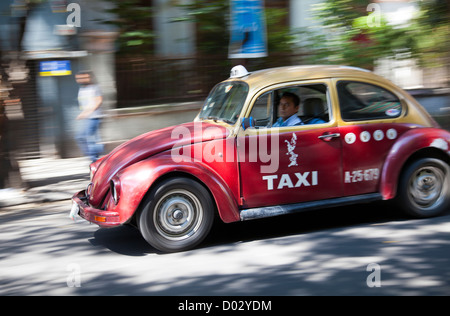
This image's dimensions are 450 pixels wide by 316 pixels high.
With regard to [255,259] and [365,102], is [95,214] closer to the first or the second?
[255,259]

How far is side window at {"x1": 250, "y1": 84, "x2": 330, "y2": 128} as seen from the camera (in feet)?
20.1

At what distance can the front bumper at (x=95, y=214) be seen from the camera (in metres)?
5.52

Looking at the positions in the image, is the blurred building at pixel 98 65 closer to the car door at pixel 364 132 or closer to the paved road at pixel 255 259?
the paved road at pixel 255 259

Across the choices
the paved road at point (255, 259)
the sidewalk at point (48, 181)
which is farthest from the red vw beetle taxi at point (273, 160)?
the sidewalk at point (48, 181)

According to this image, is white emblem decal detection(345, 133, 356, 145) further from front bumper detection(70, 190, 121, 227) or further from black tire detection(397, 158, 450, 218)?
front bumper detection(70, 190, 121, 227)

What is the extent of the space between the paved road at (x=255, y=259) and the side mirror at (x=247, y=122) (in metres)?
1.22

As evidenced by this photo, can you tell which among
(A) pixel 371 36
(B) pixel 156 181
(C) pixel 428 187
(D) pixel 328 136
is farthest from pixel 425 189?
(A) pixel 371 36

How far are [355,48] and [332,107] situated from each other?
7525 millimetres

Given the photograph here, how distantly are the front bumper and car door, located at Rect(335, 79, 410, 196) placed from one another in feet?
8.07

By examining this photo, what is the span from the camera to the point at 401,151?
6.26 metres

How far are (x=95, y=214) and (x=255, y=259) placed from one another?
5.29 ft

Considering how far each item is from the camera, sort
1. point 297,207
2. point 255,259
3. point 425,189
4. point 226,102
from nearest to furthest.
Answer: point 255,259 → point 297,207 → point 226,102 → point 425,189
